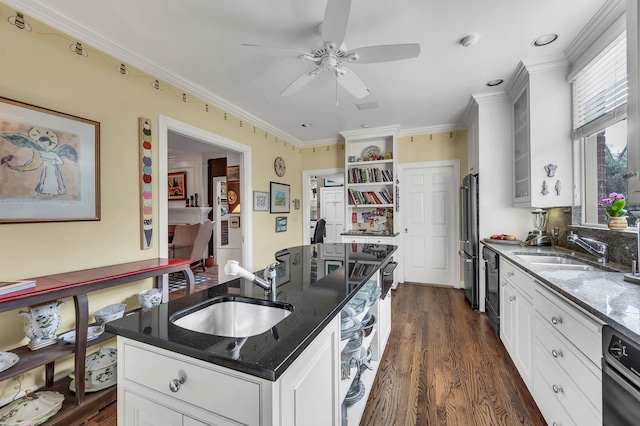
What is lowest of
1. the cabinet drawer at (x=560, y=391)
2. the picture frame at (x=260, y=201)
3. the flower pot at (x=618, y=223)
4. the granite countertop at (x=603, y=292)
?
the cabinet drawer at (x=560, y=391)

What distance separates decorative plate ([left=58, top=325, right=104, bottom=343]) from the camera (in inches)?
69.9

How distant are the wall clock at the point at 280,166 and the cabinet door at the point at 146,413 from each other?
12.7 feet

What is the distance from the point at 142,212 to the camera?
2430 mm

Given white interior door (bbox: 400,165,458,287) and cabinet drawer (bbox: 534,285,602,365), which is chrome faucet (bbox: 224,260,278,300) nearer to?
cabinet drawer (bbox: 534,285,602,365)

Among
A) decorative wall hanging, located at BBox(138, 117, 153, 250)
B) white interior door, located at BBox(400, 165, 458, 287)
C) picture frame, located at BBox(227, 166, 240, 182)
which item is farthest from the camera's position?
picture frame, located at BBox(227, 166, 240, 182)

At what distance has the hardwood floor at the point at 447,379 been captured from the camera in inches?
66.0

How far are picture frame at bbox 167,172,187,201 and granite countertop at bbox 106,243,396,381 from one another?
5944mm

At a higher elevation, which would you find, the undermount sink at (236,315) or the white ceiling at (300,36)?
the white ceiling at (300,36)

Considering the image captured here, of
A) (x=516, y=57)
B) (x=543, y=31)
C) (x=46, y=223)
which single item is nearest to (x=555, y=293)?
(x=543, y=31)

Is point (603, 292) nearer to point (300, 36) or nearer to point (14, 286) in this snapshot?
point (300, 36)

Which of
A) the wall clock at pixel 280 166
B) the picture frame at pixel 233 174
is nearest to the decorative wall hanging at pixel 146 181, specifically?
the wall clock at pixel 280 166

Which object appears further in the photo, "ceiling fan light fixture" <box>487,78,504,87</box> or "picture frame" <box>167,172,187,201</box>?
"picture frame" <box>167,172,187,201</box>

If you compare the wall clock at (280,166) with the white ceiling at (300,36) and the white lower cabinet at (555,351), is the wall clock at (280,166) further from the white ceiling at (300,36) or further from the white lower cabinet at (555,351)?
the white lower cabinet at (555,351)

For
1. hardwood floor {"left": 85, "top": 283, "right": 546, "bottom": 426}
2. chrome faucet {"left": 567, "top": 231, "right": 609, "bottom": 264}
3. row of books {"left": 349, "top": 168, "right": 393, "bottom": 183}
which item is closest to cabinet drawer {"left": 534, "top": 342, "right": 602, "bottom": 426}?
hardwood floor {"left": 85, "top": 283, "right": 546, "bottom": 426}
